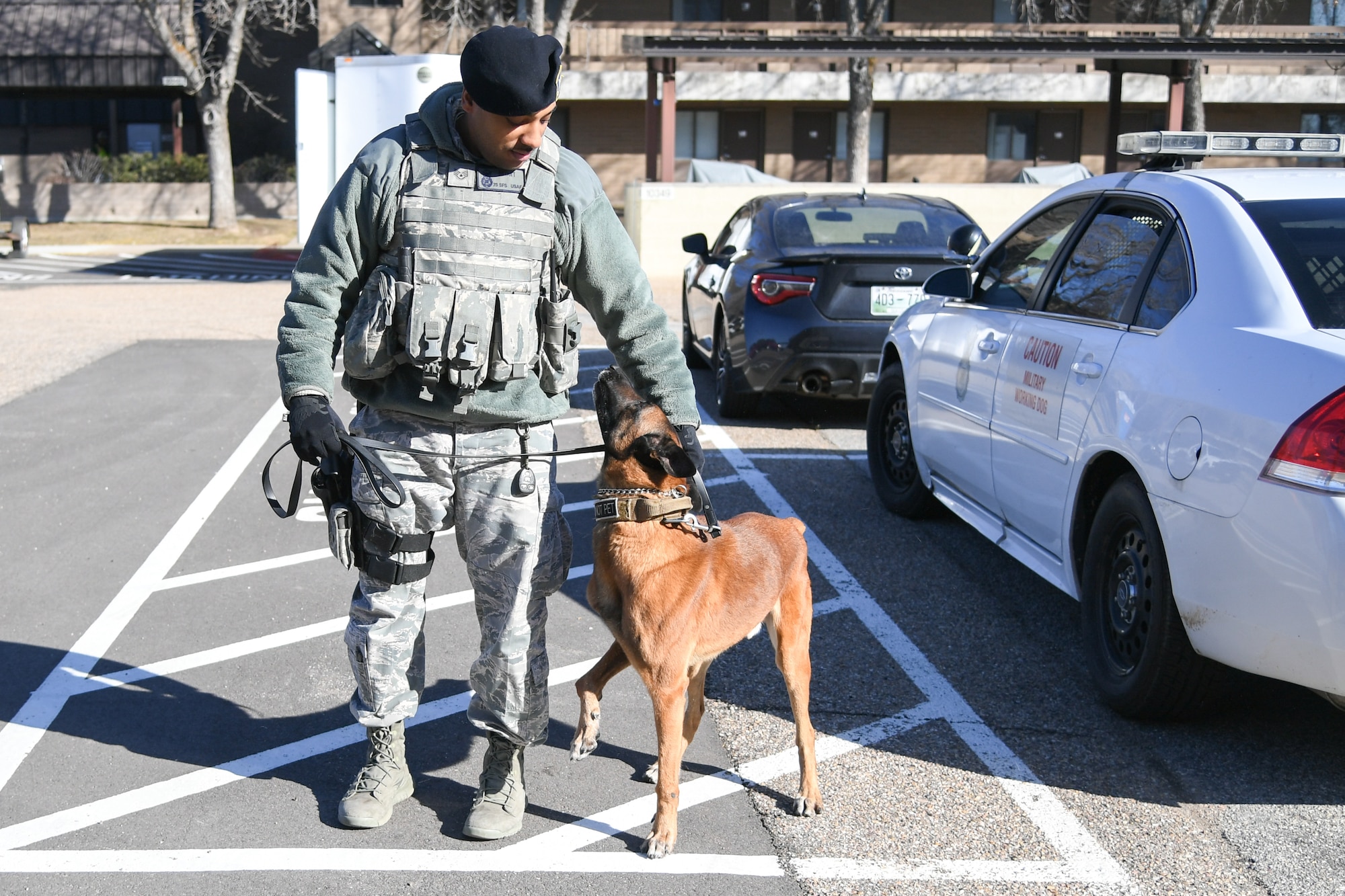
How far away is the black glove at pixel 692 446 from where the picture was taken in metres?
2.99

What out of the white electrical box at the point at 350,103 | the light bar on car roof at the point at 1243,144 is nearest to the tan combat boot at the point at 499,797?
the light bar on car roof at the point at 1243,144

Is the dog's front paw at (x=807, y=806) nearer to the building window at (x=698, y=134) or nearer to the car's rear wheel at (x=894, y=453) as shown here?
the car's rear wheel at (x=894, y=453)

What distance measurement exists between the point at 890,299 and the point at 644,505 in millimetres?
5356

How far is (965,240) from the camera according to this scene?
6027mm

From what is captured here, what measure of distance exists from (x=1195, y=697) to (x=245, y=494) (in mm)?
4874

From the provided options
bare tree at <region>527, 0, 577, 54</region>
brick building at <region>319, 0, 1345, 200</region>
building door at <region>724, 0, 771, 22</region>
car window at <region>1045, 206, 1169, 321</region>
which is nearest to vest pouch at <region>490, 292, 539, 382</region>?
car window at <region>1045, 206, 1169, 321</region>

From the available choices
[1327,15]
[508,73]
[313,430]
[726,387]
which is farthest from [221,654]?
[1327,15]

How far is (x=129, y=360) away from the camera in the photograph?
11055 mm

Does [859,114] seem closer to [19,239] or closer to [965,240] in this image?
[19,239]

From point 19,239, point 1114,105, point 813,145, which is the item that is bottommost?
point 19,239

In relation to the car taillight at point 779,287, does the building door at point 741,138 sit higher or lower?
higher

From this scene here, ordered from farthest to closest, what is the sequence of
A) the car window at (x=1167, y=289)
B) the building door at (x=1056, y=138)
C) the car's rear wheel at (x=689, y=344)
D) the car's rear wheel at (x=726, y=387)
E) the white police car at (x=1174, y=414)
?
the building door at (x=1056, y=138)
the car's rear wheel at (x=689, y=344)
the car's rear wheel at (x=726, y=387)
the car window at (x=1167, y=289)
the white police car at (x=1174, y=414)

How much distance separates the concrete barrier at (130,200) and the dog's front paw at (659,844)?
33365 millimetres

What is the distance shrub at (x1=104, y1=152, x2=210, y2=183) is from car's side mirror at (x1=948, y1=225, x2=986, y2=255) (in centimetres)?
3147
